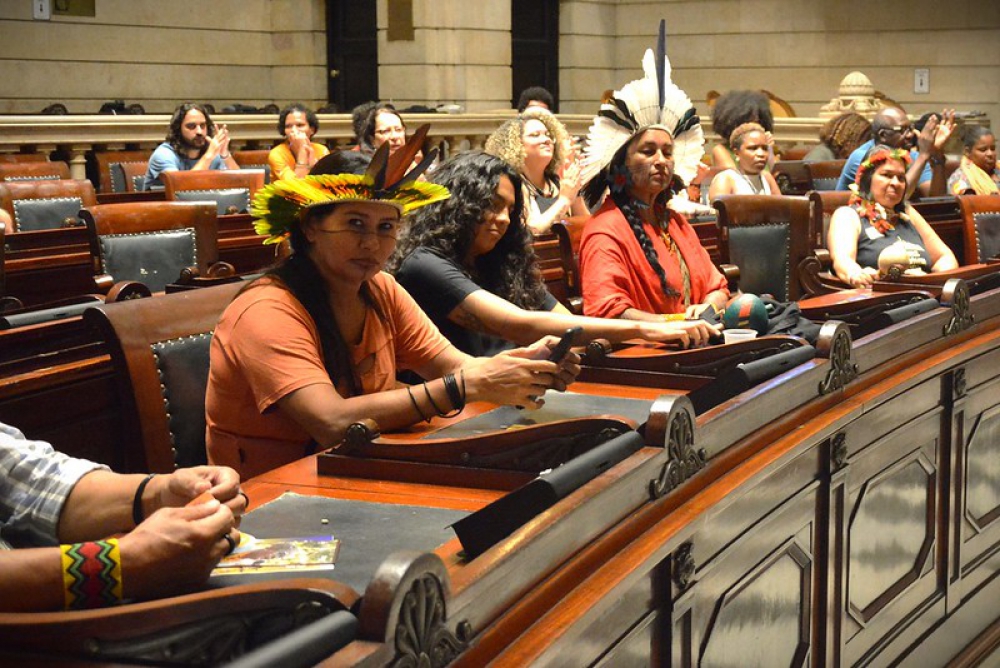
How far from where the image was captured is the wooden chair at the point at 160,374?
8.26ft

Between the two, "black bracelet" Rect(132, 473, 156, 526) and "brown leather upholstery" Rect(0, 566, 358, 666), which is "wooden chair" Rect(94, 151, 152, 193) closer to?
"black bracelet" Rect(132, 473, 156, 526)

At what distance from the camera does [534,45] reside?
49.4 feet

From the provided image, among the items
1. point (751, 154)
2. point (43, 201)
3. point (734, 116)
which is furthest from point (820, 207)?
point (43, 201)

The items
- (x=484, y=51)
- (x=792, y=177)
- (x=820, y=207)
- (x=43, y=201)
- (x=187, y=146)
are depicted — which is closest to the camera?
(x=820, y=207)

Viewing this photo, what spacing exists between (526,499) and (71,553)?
53 centimetres

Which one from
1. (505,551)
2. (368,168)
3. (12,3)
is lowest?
(505,551)

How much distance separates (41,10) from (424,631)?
12579 millimetres

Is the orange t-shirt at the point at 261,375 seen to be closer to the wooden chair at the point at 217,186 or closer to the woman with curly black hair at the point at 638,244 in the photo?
the woman with curly black hair at the point at 638,244

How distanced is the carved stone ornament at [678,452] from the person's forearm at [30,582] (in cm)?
80

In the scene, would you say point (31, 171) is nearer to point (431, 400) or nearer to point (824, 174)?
point (824, 174)

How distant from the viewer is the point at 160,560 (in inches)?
55.3

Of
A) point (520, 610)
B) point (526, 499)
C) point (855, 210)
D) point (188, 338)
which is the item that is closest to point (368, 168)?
point (188, 338)

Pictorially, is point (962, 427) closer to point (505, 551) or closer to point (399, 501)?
point (399, 501)

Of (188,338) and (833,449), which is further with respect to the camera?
(188,338)
